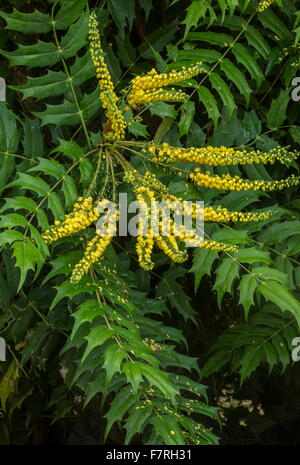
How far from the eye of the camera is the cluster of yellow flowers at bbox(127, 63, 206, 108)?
2.50 meters

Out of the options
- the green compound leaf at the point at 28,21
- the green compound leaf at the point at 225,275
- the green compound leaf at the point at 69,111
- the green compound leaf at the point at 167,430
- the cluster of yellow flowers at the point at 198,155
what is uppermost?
the green compound leaf at the point at 28,21

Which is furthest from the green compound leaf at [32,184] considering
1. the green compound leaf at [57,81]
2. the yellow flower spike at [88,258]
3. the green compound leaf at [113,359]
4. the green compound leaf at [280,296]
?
the green compound leaf at [280,296]

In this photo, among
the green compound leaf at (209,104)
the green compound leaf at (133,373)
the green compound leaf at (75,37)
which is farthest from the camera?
the green compound leaf at (209,104)

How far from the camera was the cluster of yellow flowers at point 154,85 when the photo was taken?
2496 millimetres

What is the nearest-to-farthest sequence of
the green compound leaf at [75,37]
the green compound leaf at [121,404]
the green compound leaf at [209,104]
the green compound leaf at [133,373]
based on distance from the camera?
the green compound leaf at [133,373] → the green compound leaf at [121,404] → the green compound leaf at [75,37] → the green compound leaf at [209,104]

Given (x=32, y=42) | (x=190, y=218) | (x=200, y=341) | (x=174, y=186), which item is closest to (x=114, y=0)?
(x=32, y=42)

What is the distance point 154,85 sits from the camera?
2520mm

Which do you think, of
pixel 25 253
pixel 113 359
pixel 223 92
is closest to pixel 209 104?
pixel 223 92

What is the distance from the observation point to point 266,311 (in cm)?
333

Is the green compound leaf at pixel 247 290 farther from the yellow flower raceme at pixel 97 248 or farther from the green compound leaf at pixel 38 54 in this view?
the green compound leaf at pixel 38 54

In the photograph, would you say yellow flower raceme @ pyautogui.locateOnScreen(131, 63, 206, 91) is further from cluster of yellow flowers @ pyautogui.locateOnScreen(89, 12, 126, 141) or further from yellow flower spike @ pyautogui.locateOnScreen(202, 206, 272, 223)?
yellow flower spike @ pyautogui.locateOnScreen(202, 206, 272, 223)

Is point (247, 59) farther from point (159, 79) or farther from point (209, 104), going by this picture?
point (159, 79)

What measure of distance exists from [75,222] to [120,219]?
26 centimetres

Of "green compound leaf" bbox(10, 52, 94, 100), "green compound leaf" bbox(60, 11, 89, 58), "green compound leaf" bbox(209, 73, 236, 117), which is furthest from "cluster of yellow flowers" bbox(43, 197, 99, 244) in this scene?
"green compound leaf" bbox(209, 73, 236, 117)
